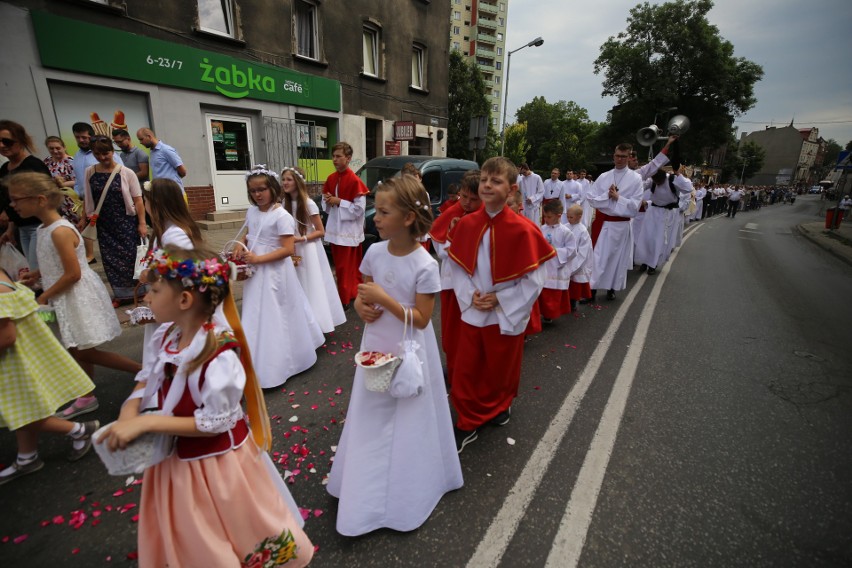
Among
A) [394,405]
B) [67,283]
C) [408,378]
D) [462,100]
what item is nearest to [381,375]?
[408,378]

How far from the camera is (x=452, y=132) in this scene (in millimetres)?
37156

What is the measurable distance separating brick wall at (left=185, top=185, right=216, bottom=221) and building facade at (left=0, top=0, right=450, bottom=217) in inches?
1.1

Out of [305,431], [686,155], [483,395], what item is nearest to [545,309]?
[483,395]

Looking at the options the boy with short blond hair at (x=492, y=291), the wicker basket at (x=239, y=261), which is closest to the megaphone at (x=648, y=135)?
the boy with short blond hair at (x=492, y=291)

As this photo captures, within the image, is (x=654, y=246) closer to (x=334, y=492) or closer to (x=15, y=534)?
(x=334, y=492)

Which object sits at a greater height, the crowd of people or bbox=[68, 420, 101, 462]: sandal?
the crowd of people

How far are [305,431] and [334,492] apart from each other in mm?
833

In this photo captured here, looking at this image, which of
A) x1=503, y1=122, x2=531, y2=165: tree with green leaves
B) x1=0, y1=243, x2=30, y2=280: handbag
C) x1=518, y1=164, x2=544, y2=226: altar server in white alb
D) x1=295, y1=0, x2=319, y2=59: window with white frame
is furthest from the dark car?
x1=503, y1=122, x2=531, y2=165: tree with green leaves

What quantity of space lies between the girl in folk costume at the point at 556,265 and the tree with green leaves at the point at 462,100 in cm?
3035

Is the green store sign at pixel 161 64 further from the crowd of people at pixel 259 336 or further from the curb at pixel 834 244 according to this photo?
the curb at pixel 834 244

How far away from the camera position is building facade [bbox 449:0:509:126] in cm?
6419

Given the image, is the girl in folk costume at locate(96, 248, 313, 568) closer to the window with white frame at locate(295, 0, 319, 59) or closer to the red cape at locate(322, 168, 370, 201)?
the red cape at locate(322, 168, 370, 201)

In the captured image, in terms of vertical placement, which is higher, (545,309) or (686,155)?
(686,155)

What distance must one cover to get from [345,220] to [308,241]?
1.20m
